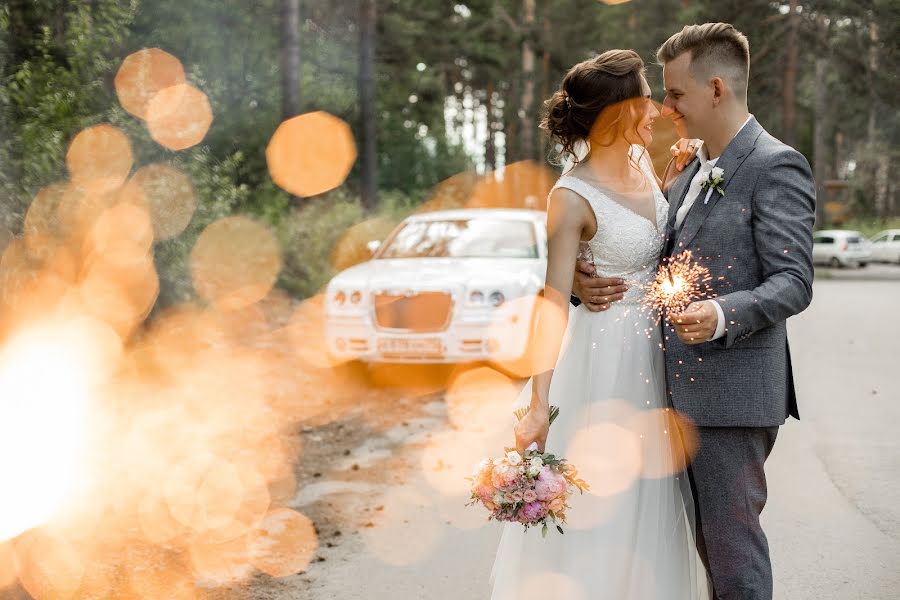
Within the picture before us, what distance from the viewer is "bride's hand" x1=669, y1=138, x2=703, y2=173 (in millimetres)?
3197

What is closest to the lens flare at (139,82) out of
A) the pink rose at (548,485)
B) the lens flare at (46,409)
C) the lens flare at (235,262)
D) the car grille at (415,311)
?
the lens flare at (235,262)

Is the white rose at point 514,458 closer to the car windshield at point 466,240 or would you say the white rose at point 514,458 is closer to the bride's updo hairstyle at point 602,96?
the bride's updo hairstyle at point 602,96

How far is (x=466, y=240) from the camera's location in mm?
10016

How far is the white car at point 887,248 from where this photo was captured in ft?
113

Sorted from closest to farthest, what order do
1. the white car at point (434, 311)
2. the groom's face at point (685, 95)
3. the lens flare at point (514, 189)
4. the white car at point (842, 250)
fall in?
1. the groom's face at point (685, 95)
2. the white car at point (434, 311)
3. the white car at point (842, 250)
4. the lens flare at point (514, 189)

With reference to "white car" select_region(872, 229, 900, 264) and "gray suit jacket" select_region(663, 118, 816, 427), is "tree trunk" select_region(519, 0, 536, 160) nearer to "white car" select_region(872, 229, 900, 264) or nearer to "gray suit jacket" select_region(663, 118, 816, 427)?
"white car" select_region(872, 229, 900, 264)

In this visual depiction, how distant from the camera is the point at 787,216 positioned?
8.62ft

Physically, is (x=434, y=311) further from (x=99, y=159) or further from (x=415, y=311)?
(x=99, y=159)

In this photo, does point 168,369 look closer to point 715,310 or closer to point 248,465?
point 248,465

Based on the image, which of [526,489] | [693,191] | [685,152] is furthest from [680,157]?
[526,489]

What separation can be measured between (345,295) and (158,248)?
9.56ft

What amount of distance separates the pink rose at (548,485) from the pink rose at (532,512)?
0.09ft

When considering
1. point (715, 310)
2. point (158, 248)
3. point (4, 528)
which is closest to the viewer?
point (715, 310)

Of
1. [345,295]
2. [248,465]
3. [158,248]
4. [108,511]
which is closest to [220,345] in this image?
[158,248]
